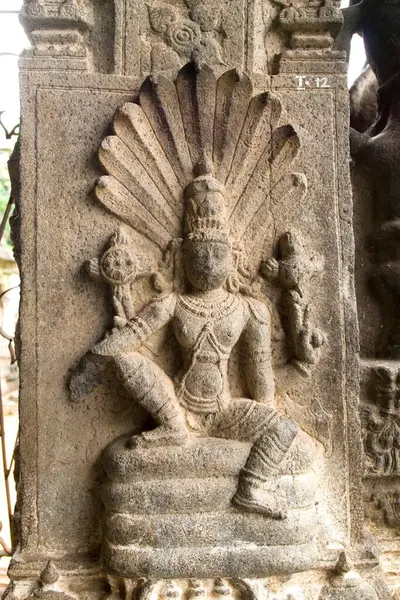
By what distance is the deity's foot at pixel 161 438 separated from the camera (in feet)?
7.36

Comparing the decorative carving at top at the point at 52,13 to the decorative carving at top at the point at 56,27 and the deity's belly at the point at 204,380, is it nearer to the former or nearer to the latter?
the decorative carving at top at the point at 56,27

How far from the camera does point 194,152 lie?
96.7 inches

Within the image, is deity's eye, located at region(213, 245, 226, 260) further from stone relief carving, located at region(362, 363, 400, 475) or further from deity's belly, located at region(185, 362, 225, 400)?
stone relief carving, located at region(362, 363, 400, 475)

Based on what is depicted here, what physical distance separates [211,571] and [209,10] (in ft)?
8.12

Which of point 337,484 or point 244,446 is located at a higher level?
point 244,446

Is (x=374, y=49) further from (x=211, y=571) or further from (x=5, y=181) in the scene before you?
(x=5, y=181)

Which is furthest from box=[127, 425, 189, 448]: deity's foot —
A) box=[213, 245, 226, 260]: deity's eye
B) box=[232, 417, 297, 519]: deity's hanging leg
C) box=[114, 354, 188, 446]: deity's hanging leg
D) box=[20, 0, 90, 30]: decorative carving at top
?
box=[20, 0, 90, 30]: decorative carving at top

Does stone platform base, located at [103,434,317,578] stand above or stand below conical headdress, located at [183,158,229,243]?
below

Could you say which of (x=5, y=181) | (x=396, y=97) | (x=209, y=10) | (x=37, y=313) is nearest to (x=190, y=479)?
(x=37, y=313)

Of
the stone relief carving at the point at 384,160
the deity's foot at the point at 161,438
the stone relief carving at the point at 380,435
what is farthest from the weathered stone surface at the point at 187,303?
the stone relief carving at the point at 384,160

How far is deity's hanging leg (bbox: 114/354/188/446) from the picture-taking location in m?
2.24

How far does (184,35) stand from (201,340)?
1438mm

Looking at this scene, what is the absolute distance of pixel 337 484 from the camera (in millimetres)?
2496

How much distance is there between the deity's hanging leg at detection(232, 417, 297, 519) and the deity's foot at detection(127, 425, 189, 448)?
11.3 inches
